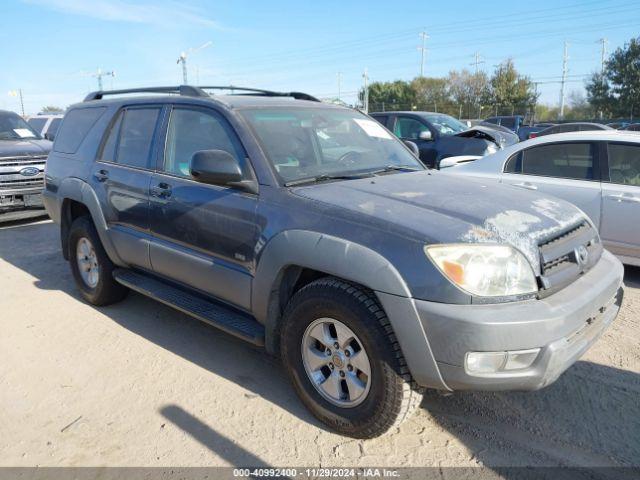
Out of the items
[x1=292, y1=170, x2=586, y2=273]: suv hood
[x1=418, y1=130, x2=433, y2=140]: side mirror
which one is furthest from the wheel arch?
[x1=418, y1=130, x2=433, y2=140]: side mirror

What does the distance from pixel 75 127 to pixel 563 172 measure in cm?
502

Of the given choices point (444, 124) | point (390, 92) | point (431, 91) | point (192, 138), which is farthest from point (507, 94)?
point (192, 138)

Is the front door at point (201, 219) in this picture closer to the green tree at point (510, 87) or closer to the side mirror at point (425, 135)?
the side mirror at point (425, 135)

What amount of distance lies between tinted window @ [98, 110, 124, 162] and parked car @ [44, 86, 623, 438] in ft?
0.10

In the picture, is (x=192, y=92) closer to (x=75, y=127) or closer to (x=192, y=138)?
(x=192, y=138)

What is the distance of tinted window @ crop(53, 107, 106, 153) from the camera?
15.6ft

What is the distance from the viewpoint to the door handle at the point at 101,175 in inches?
170

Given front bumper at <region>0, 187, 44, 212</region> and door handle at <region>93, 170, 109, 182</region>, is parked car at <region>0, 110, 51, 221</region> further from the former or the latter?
door handle at <region>93, 170, 109, 182</region>

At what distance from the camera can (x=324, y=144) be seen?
145 inches

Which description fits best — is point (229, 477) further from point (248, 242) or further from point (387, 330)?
point (248, 242)

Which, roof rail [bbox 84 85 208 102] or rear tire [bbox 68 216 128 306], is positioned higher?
roof rail [bbox 84 85 208 102]

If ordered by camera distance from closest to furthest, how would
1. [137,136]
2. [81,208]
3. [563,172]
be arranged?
[137,136] < [81,208] < [563,172]

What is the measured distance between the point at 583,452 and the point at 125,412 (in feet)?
8.34

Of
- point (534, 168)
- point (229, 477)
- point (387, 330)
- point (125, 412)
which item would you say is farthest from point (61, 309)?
point (534, 168)
